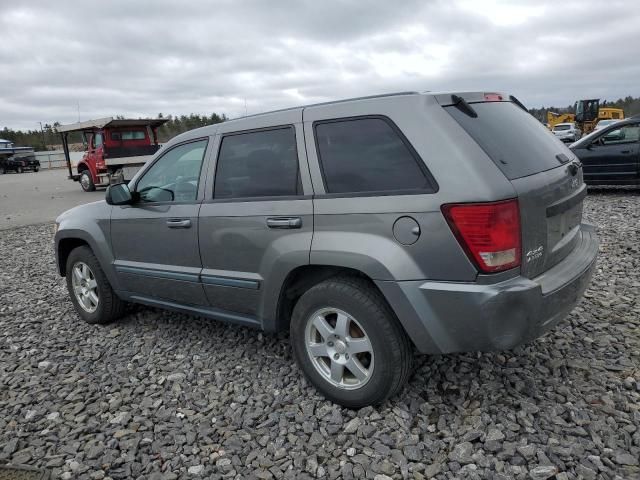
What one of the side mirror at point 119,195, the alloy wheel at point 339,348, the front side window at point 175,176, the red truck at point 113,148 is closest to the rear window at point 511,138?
the alloy wheel at point 339,348

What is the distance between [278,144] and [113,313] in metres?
2.46

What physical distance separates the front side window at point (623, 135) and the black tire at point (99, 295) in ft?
31.5

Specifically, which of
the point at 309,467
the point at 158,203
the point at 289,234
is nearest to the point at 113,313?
the point at 158,203

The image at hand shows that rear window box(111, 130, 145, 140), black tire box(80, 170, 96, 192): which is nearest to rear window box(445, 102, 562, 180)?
rear window box(111, 130, 145, 140)

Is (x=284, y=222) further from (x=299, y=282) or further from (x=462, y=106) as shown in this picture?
(x=462, y=106)

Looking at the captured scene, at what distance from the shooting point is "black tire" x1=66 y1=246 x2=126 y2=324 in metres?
4.44

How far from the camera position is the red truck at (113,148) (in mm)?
17766

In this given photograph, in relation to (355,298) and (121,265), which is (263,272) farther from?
(121,265)

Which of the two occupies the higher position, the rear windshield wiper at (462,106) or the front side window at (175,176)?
the rear windshield wiper at (462,106)

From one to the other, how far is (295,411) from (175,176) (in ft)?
6.51

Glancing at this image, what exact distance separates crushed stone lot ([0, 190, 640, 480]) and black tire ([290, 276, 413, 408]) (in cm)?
13

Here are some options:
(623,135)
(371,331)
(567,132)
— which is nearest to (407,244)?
(371,331)

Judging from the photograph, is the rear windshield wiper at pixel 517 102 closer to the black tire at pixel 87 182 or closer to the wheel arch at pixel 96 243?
the wheel arch at pixel 96 243

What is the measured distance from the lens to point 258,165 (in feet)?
10.7
